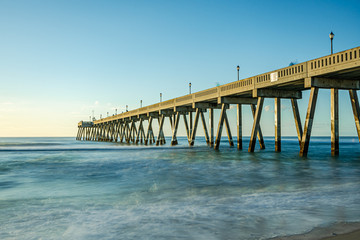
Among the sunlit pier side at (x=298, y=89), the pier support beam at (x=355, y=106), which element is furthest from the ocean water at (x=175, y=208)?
the pier support beam at (x=355, y=106)

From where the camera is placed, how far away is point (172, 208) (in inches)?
308

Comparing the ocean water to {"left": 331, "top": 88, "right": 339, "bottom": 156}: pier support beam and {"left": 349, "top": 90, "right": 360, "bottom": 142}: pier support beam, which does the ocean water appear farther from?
{"left": 349, "top": 90, "right": 360, "bottom": 142}: pier support beam

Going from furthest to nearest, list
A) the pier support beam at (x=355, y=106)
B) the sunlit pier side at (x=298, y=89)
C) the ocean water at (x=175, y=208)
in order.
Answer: the pier support beam at (x=355, y=106)
the sunlit pier side at (x=298, y=89)
the ocean water at (x=175, y=208)

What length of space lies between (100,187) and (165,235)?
6.60 metres

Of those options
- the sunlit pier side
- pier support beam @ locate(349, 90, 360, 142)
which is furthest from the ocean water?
pier support beam @ locate(349, 90, 360, 142)

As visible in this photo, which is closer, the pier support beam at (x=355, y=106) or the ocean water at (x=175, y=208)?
the ocean water at (x=175, y=208)

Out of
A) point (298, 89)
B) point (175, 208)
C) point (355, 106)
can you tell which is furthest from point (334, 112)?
point (175, 208)

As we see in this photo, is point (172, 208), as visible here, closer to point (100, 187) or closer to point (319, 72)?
point (100, 187)

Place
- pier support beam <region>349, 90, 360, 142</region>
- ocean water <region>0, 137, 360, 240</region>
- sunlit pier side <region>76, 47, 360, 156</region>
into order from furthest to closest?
1. pier support beam <region>349, 90, 360, 142</region>
2. sunlit pier side <region>76, 47, 360, 156</region>
3. ocean water <region>0, 137, 360, 240</region>

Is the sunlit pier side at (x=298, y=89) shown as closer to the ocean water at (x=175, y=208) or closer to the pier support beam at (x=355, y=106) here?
the pier support beam at (x=355, y=106)

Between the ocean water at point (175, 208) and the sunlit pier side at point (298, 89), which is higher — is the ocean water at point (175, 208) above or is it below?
below

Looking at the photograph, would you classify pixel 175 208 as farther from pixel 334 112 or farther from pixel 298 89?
pixel 298 89

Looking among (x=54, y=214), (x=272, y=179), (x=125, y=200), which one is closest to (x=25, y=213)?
(x=54, y=214)

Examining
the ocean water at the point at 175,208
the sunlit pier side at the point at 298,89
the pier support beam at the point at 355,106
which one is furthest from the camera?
the pier support beam at the point at 355,106
